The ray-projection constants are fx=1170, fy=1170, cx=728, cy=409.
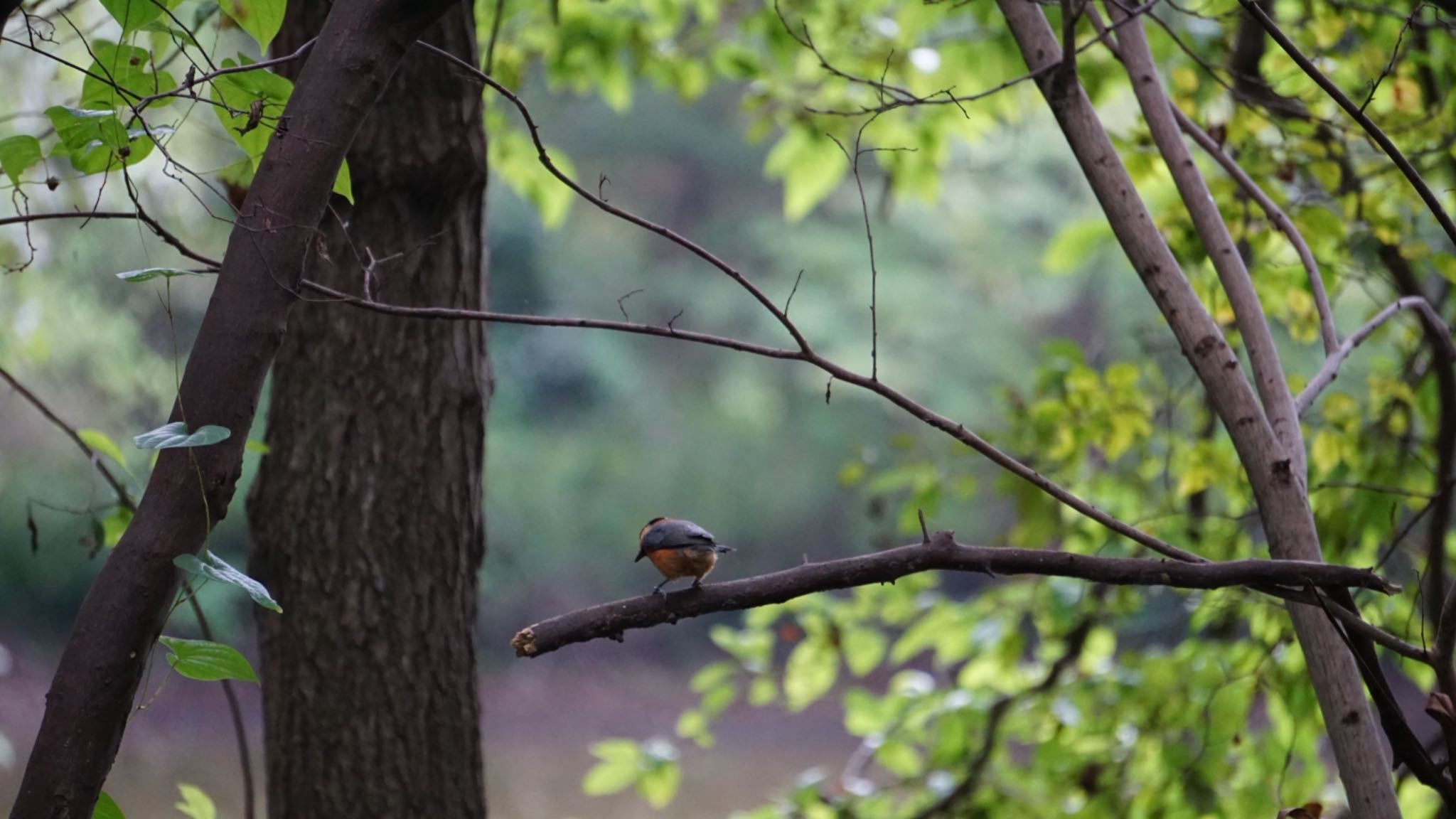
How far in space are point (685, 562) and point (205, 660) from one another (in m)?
0.57

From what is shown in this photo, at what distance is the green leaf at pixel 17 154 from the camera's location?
834 millimetres

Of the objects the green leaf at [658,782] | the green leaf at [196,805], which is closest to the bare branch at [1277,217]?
the green leaf at [196,805]

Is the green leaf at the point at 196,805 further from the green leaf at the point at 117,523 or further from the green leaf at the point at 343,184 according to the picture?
the green leaf at the point at 343,184

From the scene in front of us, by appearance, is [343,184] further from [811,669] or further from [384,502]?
[811,669]

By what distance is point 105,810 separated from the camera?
81 centimetres

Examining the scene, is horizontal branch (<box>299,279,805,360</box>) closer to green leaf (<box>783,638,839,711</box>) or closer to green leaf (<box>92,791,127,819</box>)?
green leaf (<box>92,791,127,819</box>)

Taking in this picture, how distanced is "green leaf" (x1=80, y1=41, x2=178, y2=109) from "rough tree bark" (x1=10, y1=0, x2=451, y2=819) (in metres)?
0.15

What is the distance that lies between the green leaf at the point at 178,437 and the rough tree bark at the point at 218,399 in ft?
0.09

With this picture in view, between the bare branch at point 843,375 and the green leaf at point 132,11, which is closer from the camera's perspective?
the green leaf at point 132,11

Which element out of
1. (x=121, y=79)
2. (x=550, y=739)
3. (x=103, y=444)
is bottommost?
(x=103, y=444)

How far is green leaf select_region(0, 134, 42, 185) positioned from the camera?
2.74 ft

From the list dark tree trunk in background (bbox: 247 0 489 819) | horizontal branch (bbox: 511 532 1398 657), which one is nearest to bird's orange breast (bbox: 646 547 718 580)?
horizontal branch (bbox: 511 532 1398 657)

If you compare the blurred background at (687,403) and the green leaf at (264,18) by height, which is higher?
the blurred background at (687,403)

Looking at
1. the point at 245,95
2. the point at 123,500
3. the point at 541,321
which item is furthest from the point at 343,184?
the point at 123,500
